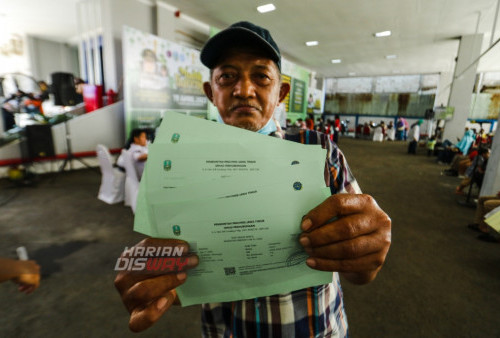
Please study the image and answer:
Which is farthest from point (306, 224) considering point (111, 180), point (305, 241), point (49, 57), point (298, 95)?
point (49, 57)

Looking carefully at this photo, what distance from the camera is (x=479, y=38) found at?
23.8 feet

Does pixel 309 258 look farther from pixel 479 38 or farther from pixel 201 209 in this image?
pixel 479 38

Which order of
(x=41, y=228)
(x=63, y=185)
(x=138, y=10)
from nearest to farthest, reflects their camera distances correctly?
(x=41, y=228) < (x=63, y=185) < (x=138, y=10)

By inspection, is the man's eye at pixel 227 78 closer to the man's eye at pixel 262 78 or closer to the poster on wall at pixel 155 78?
the man's eye at pixel 262 78

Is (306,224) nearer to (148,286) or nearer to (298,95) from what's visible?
(148,286)

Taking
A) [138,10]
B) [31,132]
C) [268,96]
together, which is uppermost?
[138,10]

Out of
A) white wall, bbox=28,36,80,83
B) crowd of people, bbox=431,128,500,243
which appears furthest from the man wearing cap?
white wall, bbox=28,36,80,83

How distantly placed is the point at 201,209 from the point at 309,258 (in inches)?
9.3

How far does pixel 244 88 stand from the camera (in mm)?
686

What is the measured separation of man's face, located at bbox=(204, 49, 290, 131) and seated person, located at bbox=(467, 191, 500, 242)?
3.44m

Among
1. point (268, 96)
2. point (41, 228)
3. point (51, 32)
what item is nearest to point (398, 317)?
point (268, 96)

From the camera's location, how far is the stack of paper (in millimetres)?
→ 404

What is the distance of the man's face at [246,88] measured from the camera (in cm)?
70

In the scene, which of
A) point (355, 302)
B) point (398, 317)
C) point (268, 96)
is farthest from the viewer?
point (355, 302)
